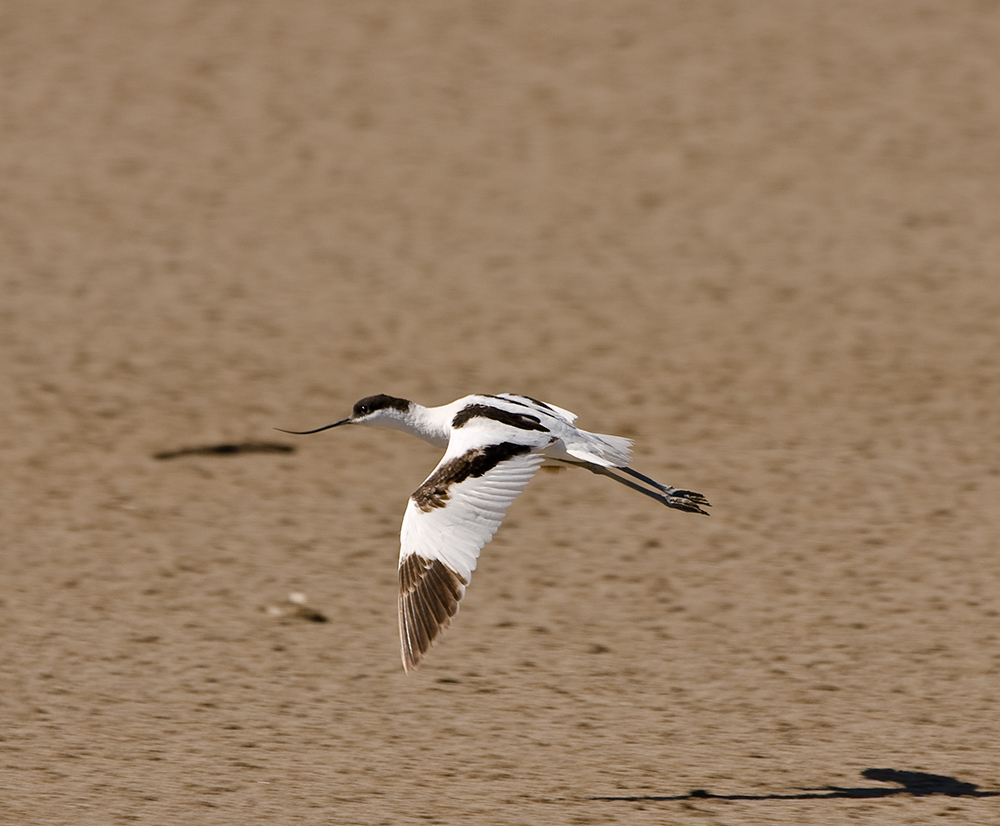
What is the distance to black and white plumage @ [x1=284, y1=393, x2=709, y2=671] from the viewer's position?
4934mm

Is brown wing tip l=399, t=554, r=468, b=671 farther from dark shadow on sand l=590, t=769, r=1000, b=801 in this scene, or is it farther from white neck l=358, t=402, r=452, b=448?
white neck l=358, t=402, r=452, b=448

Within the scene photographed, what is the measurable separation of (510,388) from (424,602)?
4597mm

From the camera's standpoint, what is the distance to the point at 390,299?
10.7 meters

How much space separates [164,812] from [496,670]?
179cm

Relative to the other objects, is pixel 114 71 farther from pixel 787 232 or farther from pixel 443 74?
pixel 787 232

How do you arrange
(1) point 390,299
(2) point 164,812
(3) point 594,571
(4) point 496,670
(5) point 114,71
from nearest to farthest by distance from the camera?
(2) point 164,812 → (4) point 496,670 → (3) point 594,571 → (1) point 390,299 → (5) point 114,71

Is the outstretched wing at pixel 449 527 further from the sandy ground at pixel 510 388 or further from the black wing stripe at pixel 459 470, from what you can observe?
the sandy ground at pixel 510 388

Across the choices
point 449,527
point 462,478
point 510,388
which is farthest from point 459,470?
point 510,388

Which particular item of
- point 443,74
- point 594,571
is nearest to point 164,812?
point 594,571

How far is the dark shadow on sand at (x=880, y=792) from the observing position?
5.02 meters

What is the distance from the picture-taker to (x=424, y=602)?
4.94 m

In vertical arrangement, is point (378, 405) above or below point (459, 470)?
above

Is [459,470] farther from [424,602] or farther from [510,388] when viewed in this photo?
[510,388]

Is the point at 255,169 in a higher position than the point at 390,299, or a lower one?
higher
